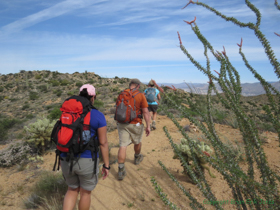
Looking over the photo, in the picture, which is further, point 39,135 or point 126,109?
point 39,135

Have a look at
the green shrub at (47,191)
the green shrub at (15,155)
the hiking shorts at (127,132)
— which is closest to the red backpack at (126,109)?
the hiking shorts at (127,132)

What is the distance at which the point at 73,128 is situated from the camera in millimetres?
1971

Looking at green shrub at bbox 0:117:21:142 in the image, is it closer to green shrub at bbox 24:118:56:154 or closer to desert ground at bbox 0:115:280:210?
green shrub at bbox 24:118:56:154

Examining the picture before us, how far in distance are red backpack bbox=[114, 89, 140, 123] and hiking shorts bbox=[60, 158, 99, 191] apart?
120 centimetres

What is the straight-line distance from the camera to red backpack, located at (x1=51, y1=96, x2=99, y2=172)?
6.42 feet

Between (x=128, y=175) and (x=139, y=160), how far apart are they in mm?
529

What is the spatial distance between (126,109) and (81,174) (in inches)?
56.2

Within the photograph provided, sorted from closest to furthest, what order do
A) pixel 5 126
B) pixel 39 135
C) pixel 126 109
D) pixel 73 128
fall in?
pixel 73 128 → pixel 126 109 → pixel 39 135 → pixel 5 126

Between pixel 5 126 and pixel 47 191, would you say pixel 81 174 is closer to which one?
pixel 47 191

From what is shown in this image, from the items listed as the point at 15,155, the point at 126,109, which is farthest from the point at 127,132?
the point at 15,155

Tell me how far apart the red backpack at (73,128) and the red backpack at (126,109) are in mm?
1128

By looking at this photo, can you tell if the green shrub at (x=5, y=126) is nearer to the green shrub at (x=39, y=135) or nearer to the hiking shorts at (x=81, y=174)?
the green shrub at (x=39, y=135)

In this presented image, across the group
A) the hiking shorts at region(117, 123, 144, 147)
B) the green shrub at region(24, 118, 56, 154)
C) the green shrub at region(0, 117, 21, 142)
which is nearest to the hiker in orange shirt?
the hiking shorts at region(117, 123, 144, 147)

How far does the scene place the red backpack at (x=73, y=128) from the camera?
1.96 m
